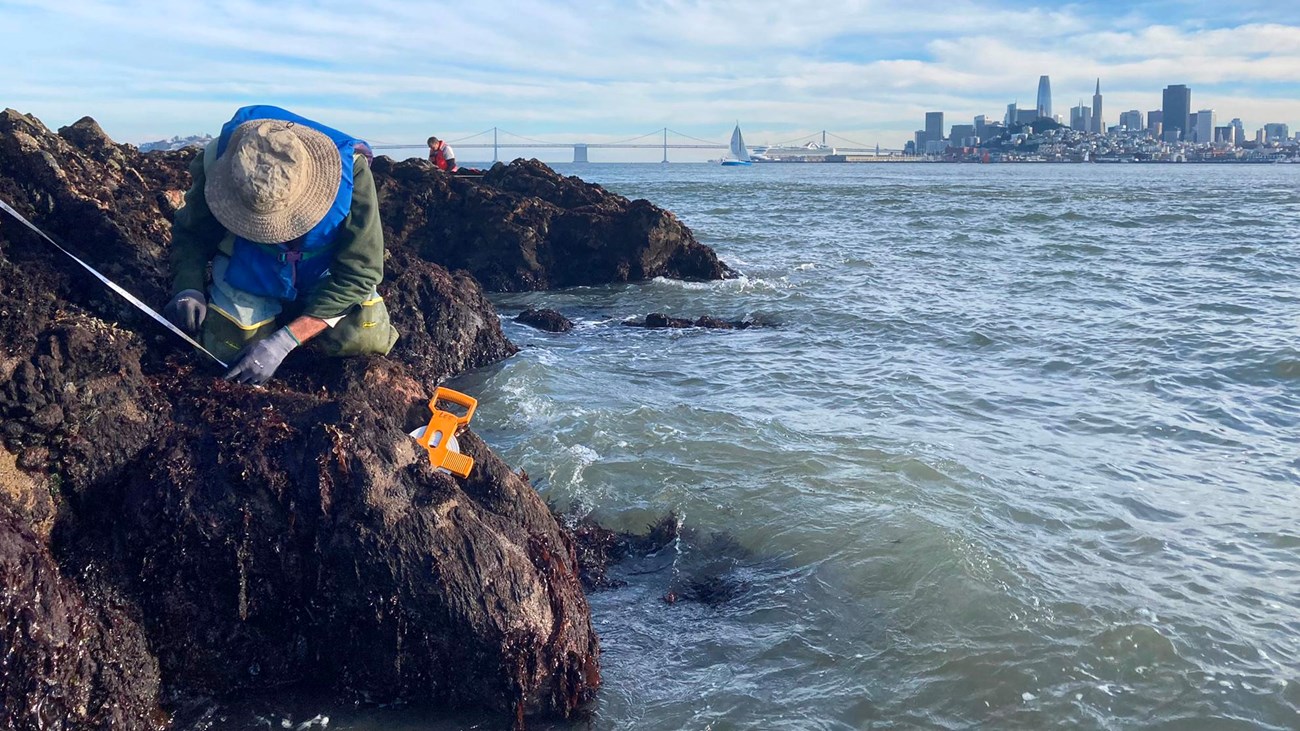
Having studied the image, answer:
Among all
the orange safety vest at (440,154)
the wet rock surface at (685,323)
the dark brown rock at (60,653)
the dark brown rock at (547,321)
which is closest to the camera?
the dark brown rock at (60,653)

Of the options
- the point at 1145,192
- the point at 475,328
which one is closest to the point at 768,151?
the point at 1145,192

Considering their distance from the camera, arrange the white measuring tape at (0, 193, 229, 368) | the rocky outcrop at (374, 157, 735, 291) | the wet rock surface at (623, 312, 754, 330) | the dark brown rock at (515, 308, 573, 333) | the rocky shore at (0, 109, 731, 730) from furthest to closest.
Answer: the rocky outcrop at (374, 157, 735, 291) < the wet rock surface at (623, 312, 754, 330) < the dark brown rock at (515, 308, 573, 333) < the white measuring tape at (0, 193, 229, 368) < the rocky shore at (0, 109, 731, 730)

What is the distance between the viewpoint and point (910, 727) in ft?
13.7

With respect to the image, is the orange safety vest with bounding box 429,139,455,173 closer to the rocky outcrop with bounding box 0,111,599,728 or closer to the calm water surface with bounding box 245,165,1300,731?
the calm water surface with bounding box 245,165,1300,731

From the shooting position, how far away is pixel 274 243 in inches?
167

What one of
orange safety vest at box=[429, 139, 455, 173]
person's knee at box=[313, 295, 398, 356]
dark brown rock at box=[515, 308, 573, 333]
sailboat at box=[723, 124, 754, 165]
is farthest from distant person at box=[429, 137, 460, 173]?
sailboat at box=[723, 124, 754, 165]

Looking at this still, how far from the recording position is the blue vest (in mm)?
4258

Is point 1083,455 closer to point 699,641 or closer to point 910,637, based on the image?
point 910,637

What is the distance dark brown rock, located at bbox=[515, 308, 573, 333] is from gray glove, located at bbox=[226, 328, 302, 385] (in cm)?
920

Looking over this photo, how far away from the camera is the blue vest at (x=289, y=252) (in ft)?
14.0

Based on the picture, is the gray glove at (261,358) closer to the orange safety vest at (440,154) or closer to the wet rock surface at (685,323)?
the wet rock surface at (685,323)

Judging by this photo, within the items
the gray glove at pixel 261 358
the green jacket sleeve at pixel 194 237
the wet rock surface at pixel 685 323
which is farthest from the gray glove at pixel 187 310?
the wet rock surface at pixel 685 323

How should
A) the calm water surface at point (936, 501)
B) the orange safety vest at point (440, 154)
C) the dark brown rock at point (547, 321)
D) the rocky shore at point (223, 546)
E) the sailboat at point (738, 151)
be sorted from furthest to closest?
the sailboat at point (738, 151), the orange safety vest at point (440, 154), the dark brown rock at point (547, 321), the calm water surface at point (936, 501), the rocky shore at point (223, 546)

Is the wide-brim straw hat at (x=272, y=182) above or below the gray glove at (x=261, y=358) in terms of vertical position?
above
